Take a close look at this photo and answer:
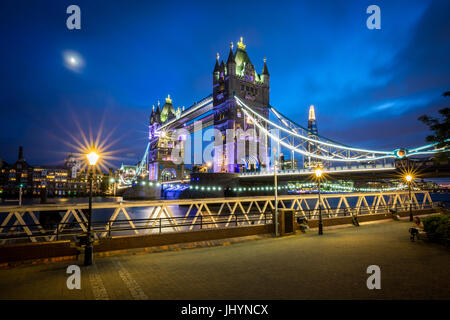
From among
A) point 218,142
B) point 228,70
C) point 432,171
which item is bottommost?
point 432,171

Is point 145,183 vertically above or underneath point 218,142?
underneath

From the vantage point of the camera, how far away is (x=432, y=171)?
3559cm

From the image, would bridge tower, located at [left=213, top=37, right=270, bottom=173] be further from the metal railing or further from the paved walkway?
the paved walkway

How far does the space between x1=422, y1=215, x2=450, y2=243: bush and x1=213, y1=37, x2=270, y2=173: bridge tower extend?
5632 cm

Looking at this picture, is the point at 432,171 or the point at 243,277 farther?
the point at 432,171

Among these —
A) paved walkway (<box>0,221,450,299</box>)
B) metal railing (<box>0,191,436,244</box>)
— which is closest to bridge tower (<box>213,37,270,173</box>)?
metal railing (<box>0,191,436,244</box>)

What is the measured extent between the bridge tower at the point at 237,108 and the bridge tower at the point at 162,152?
158 ft

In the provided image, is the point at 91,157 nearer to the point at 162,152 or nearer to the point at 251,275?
the point at 251,275

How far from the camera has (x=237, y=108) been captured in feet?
246

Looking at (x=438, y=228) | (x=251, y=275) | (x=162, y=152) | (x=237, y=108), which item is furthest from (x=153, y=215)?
(x=162, y=152)
